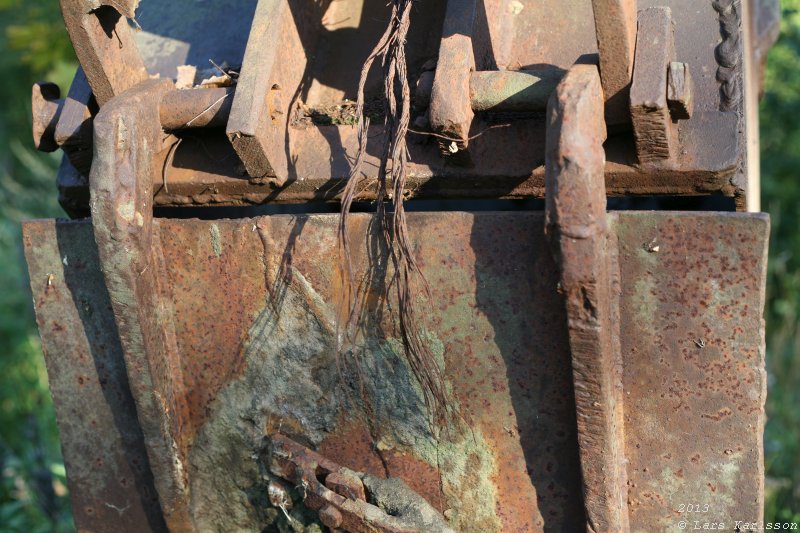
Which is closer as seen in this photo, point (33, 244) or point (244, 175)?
point (244, 175)

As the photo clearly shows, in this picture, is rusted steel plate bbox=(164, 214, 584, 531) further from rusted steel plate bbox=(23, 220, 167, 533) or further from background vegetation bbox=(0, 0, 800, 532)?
background vegetation bbox=(0, 0, 800, 532)

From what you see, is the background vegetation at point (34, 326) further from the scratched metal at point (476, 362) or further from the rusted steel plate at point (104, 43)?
the scratched metal at point (476, 362)

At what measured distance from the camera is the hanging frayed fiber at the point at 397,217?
5.16 feet

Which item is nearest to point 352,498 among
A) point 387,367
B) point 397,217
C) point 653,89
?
point 387,367

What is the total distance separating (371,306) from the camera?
170 cm

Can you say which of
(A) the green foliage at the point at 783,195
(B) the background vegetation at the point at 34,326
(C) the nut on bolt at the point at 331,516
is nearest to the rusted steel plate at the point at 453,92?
(C) the nut on bolt at the point at 331,516

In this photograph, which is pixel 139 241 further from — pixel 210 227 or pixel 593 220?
pixel 593 220

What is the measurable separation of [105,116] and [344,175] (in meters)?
0.51

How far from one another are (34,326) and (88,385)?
169 inches

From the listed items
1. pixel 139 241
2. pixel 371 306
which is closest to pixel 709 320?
pixel 371 306

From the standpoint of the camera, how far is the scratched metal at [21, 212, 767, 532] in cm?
151

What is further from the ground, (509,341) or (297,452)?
(509,341)

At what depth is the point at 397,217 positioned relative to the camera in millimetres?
1573

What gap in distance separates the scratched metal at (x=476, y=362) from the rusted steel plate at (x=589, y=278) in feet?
0.19
